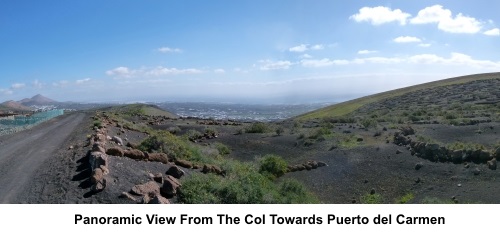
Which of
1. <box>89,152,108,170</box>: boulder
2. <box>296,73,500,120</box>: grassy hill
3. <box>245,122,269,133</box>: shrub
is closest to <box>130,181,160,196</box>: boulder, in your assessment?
<box>89,152,108,170</box>: boulder

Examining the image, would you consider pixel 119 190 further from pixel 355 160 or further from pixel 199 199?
pixel 355 160

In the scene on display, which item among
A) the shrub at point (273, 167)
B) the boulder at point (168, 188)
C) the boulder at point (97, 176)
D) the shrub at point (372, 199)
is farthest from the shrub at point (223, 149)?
the boulder at point (168, 188)

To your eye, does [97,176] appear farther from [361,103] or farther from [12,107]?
[12,107]

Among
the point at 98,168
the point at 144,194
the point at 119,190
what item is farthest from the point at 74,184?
the point at 144,194

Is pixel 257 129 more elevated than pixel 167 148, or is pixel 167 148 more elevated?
pixel 167 148

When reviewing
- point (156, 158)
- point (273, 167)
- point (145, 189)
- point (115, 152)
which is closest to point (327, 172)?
point (273, 167)

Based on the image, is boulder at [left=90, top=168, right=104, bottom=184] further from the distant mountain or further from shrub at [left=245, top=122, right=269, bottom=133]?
the distant mountain

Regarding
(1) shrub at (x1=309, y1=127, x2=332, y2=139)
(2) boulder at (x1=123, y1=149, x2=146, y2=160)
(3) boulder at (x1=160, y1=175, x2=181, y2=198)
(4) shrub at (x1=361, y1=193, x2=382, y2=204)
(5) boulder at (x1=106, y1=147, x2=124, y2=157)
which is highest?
(5) boulder at (x1=106, y1=147, x2=124, y2=157)
